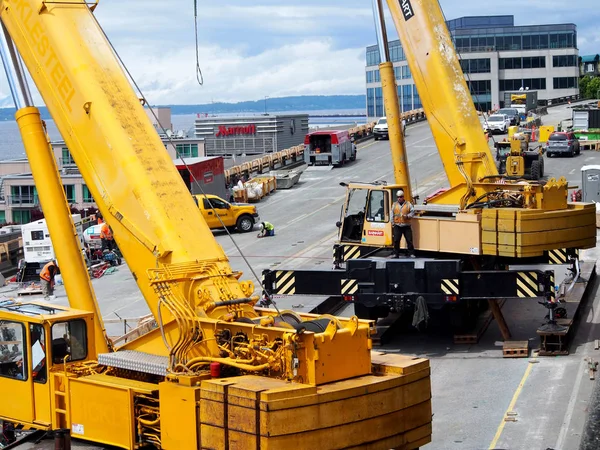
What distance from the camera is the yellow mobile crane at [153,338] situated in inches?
392

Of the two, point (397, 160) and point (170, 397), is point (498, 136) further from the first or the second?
point (170, 397)

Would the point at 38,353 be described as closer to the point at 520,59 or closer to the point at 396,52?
the point at 520,59

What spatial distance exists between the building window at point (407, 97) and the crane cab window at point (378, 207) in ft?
359

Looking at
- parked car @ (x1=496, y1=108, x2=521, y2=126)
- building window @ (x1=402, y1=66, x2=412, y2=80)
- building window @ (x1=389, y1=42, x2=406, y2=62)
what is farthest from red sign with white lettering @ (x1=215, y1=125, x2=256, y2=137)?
building window @ (x1=402, y1=66, x2=412, y2=80)

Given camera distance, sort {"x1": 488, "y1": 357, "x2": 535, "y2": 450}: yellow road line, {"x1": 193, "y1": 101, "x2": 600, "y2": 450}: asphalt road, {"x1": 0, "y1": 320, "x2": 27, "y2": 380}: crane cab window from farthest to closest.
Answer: {"x1": 193, "y1": 101, "x2": 600, "y2": 450}: asphalt road → {"x1": 488, "y1": 357, "x2": 535, "y2": 450}: yellow road line → {"x1": 0, "y1": 320, "x2": 27, "y2": 380}: crane cab window

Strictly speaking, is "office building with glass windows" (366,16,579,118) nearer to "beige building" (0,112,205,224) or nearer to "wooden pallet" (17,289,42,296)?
"beige building" (0,112,205,224)

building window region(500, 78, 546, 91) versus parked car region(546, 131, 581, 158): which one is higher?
building window region(500, 78, 546, 91)

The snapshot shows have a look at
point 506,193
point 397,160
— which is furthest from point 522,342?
point 397,160

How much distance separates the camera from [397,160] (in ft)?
71.9

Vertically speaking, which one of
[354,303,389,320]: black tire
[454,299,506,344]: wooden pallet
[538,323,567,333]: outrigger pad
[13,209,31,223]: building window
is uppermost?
[354,303,389,320]: black tire

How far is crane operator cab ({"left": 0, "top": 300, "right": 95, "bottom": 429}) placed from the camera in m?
11.9

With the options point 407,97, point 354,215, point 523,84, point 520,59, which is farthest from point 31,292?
point 407,97

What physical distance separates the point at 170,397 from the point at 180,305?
1.17 metres

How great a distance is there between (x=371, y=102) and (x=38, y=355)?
13799 centimetres
